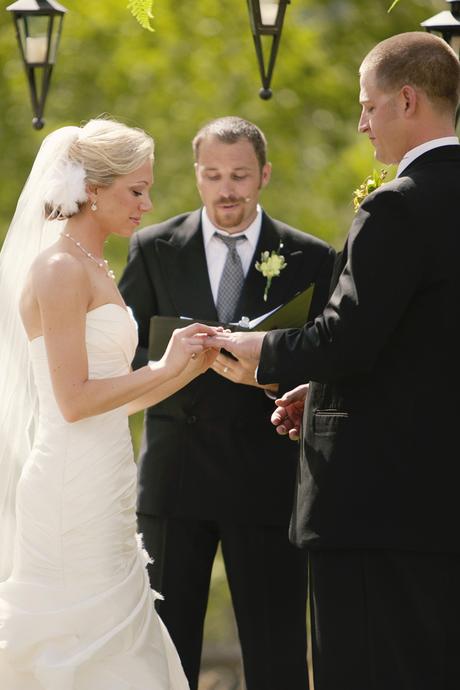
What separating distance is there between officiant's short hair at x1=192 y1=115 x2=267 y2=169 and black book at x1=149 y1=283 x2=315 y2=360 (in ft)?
3.34

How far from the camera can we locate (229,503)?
208 inches

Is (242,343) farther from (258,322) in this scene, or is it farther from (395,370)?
(395,370)

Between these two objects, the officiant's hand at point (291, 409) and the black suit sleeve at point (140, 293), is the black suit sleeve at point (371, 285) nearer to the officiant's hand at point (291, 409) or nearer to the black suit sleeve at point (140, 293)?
the officiant's hand at point (291, 409)

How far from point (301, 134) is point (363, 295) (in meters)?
9.59

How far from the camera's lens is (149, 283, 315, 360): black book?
4641mm

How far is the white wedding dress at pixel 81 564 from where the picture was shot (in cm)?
439

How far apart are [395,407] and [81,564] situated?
4.15 ft

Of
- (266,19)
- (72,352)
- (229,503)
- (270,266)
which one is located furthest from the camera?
(266,19)

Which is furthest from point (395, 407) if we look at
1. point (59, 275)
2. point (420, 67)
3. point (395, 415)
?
point (59, 275)

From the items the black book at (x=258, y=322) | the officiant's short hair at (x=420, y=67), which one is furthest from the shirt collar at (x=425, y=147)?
the black book at (x=258, y=322)

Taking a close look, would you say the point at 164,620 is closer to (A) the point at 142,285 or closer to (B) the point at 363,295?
(A) the point at 142,285

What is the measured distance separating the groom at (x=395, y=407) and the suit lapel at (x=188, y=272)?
134 cm

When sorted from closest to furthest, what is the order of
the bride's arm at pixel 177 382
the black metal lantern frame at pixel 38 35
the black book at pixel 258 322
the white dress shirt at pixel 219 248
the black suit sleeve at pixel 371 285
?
the black suit sleeve at pixel 371 285 → the black book at pixel 258 322 → the bride's arm at pixel 177 382 → the white dress shirt at pixel 219 248 → the black metal lantern frame at pixel 38 35

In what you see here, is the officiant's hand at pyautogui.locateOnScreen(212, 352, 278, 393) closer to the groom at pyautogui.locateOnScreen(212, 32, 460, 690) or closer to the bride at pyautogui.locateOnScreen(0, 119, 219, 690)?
the bride at pyautogui.locateOnScreen(0, 119, 219, 690)
